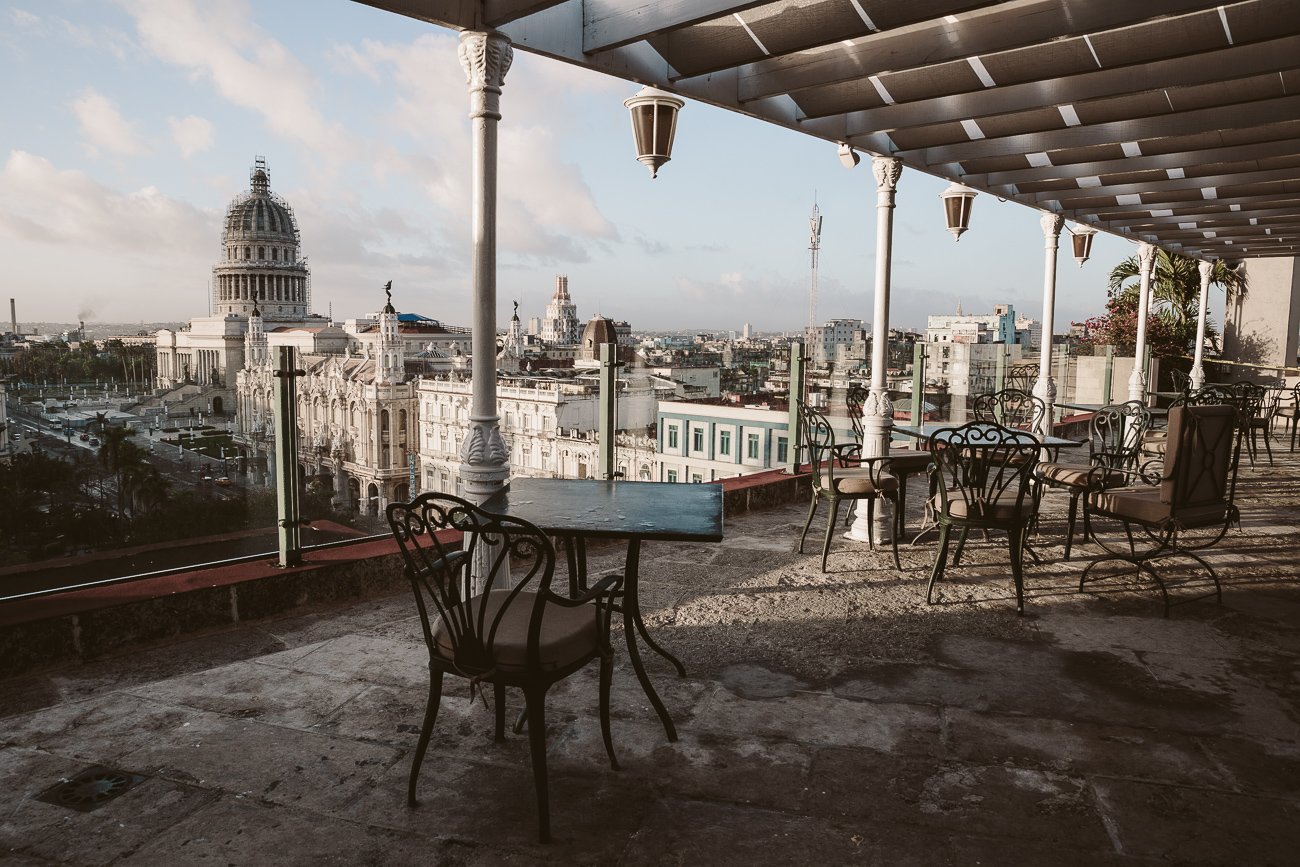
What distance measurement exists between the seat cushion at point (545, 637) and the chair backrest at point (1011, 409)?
18.4 ft

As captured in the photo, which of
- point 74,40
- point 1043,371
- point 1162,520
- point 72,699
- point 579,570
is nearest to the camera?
point 72,699

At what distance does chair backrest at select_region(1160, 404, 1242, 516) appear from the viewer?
4043 mm

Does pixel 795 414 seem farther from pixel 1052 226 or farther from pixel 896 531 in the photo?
pixel 1052 226

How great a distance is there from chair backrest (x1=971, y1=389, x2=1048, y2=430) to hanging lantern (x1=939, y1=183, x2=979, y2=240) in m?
1.62

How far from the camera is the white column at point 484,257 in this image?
341 centimetres

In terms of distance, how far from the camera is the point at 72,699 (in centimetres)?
292

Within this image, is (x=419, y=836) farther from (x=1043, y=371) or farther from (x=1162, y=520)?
(x=1043, y=371)

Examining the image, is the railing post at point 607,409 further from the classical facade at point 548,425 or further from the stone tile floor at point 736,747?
the stone tile floor at point 736,747

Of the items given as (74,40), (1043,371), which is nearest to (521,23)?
(1043,371)

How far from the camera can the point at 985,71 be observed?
4512 millimetres

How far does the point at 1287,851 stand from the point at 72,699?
3.91 meters

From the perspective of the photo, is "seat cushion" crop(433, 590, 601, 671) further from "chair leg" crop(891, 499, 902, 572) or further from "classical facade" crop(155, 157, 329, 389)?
"classical facade" crop(155, 157, 329, 389)

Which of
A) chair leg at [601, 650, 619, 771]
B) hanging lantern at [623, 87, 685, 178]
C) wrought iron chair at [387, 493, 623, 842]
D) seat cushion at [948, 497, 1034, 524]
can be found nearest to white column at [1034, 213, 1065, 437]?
seat cushion at [948, 497, 1034, 524]

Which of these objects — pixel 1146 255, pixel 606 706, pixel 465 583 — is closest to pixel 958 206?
pixel 1146 255
